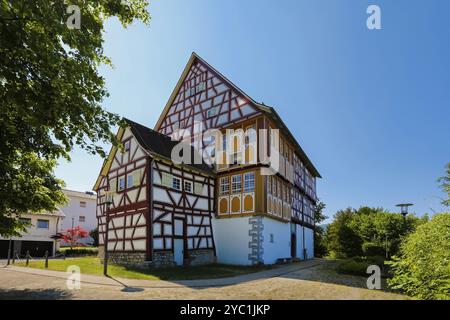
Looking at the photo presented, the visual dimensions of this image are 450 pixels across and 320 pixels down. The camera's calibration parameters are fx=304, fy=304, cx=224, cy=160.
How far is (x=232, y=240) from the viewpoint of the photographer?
22.0 m

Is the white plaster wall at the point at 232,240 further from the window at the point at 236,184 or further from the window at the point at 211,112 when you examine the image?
the window at the point at 211,112

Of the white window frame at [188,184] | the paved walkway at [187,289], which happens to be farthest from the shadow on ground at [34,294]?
the white window frame at [188,184]

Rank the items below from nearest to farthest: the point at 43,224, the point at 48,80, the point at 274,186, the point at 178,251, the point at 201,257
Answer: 1. the point at 48,80
2. the point at 178,251
3. the point at 201,257
4. the point at 274,186
5. the point at 43,224

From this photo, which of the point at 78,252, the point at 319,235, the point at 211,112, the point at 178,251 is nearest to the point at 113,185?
the point at 178,251

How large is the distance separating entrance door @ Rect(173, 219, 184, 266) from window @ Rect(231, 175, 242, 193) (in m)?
4.75

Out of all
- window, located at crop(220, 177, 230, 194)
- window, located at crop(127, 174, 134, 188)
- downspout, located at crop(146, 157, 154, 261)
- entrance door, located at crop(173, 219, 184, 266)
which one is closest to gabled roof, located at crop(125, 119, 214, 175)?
downspout, located at crop(146, 157, 154, 261)

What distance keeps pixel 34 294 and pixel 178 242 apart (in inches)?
383

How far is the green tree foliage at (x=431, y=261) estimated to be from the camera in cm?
560

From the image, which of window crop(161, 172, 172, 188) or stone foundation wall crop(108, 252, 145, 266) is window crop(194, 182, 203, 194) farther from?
stone foundation wall crop(108, 252, 145, 266)

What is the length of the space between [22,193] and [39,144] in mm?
2352

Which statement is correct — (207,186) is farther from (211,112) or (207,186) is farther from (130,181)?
(211,112)

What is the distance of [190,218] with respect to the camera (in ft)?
67.7
